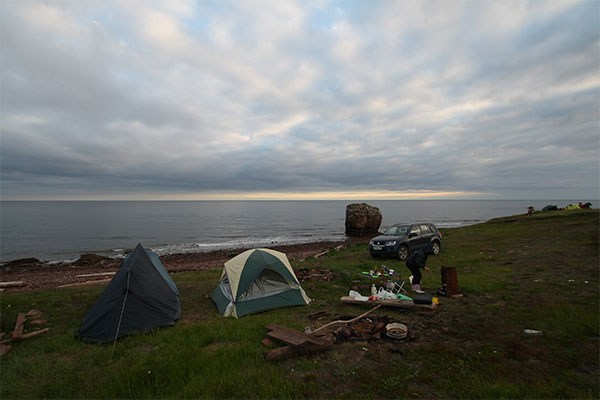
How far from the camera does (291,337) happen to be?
5.95m

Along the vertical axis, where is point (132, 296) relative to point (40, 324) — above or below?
above

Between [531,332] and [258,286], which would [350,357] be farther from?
[258,286]

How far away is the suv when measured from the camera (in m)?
16.3

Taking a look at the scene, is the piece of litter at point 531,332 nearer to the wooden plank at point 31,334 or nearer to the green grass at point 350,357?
the green grass at point 350,357

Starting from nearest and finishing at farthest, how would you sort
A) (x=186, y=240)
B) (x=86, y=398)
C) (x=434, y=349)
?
(x=86, y=398), (x=434, y=349), (x=186, y=240)

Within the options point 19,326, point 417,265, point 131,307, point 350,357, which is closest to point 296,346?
point 350,357

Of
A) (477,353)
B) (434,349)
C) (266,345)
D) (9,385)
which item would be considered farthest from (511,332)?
(9,385)

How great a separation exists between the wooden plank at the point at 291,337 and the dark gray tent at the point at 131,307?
11.2 ft

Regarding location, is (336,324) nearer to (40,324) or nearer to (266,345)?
(266,345)

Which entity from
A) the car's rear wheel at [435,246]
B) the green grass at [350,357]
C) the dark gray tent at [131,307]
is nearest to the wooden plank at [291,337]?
the green grass at [350,357]

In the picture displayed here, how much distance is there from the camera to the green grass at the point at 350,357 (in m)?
4.42

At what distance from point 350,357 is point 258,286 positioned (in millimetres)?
4357

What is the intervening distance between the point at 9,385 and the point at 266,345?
181 inches

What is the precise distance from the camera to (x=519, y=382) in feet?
14.1
